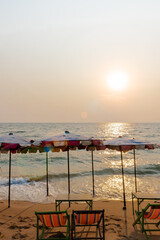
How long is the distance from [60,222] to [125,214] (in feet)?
10.9

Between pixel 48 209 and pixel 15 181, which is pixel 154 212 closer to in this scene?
pixel 48 209

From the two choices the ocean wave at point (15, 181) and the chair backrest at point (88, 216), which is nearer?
the chair backrest at point (88, 216)

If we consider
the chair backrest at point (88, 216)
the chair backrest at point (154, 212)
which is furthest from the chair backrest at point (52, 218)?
the chair backrest at point (154, 212)

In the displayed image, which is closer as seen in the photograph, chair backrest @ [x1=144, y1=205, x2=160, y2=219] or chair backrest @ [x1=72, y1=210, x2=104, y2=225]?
chair backrest @ [x1=72, y1=210, x2=104, y2=225]

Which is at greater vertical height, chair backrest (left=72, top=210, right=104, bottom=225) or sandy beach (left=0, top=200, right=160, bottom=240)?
chair backrest (left=72, top=210, right=104, bottom=225)

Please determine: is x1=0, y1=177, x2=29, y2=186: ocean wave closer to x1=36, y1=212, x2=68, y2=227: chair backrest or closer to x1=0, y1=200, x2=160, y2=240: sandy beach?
x1=0, y1=200, x2=160, y2=240: sandy beach

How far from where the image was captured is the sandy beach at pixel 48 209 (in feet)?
18.9

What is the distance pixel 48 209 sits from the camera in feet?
27.4

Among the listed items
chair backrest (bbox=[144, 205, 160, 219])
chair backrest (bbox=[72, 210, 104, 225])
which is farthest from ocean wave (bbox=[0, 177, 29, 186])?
chair backrest (bbox=[144, 205, 160, 219])

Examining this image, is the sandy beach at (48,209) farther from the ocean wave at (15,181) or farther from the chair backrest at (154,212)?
the ocean wave at (15,181)

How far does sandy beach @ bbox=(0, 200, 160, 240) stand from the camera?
5.77 m

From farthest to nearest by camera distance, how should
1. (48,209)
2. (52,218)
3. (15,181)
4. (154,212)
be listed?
1. (15,181)
2. (48,209)
3. (154,212)
4. (52,218)

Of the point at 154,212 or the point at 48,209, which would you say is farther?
the point at 48,209

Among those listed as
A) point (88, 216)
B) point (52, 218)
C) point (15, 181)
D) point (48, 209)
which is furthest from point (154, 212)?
point (15, 181)
